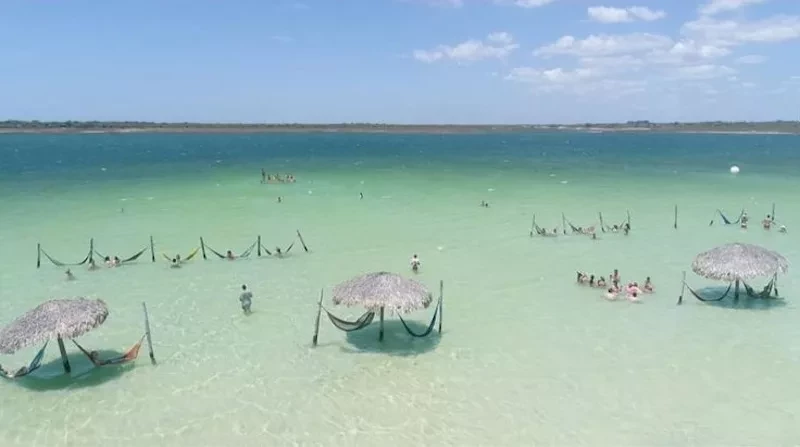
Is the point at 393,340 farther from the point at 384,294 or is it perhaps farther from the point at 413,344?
the point at 384,294

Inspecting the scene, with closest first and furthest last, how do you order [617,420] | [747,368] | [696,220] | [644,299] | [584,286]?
[617,420] < [747,368] < [644,299] < [584,286] < [696,220]

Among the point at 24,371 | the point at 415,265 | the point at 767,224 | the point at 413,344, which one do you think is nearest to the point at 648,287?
the point at 415,265

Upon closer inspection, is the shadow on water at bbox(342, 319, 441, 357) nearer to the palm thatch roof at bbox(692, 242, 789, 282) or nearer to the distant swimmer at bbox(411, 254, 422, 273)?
the distant swimmer at bbox(411, 254, 422, 273)

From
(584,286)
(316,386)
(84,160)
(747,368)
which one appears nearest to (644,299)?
(584,286)

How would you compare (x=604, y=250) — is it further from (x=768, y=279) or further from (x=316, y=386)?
(x=316, y=386)

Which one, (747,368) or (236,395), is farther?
(747,368)
